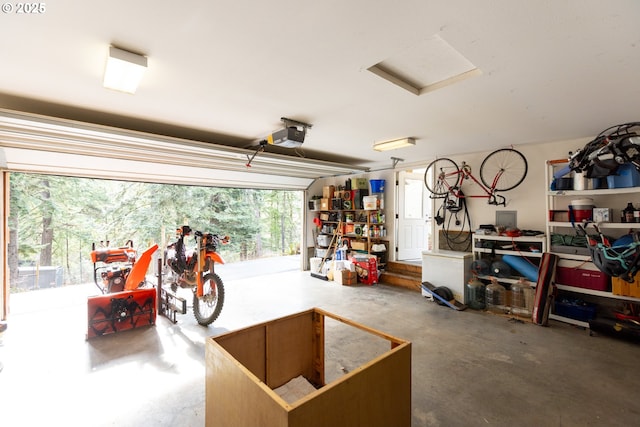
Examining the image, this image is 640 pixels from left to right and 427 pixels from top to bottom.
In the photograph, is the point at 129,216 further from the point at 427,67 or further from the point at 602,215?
the point at 602,215

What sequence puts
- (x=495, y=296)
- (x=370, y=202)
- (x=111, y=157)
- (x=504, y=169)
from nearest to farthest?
(x=111, y=157) → (x=495, y=296) → (x=504, y=169) → (x=370, y=202)

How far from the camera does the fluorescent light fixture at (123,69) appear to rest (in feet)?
5.94

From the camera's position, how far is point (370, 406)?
1.24m

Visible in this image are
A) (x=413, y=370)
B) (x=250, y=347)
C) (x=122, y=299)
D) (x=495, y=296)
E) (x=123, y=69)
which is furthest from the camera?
(x=495, y=296)

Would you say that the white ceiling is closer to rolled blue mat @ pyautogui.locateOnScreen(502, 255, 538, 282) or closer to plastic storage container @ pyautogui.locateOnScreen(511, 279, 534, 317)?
rolled blue mat @ pyautogui.locateOnScreen(502, 255, 538, 282)

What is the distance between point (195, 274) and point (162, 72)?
8.85 ft

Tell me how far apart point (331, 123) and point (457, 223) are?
134 inches

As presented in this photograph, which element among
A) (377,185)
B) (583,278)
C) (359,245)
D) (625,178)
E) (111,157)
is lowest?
(583,278)

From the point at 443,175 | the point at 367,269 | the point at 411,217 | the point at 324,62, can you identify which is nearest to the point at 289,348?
the point at 324,62

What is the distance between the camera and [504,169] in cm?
472

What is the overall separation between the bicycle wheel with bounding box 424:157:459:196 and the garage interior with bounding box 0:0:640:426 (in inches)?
26.9

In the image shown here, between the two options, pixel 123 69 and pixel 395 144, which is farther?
pixel 395 144

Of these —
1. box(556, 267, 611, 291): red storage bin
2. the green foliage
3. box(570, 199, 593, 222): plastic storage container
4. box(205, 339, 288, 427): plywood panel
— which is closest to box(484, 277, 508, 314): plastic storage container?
box(556, 267, 611, 291): red storage bin

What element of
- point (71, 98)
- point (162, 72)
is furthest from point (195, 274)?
point (162, 72)
